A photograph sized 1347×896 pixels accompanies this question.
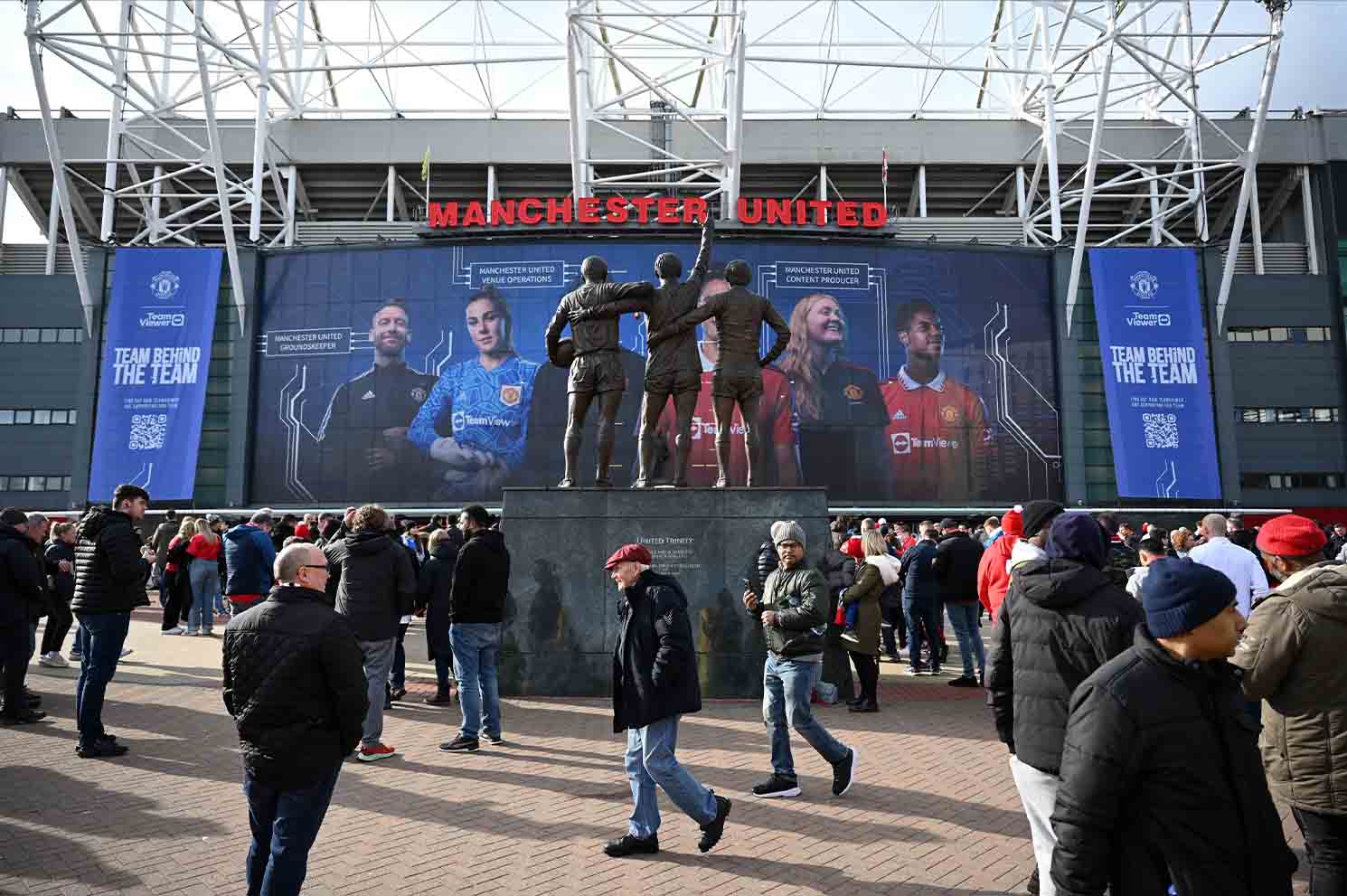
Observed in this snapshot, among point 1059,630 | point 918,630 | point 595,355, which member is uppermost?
point 595,355

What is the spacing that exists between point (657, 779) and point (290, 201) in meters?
33.9

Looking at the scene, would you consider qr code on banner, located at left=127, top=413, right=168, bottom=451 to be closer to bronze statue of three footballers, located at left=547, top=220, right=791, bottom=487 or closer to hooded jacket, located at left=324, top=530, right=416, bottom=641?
bronze statue of three footballers, located at left=547, top=220, right=791, bottom=487

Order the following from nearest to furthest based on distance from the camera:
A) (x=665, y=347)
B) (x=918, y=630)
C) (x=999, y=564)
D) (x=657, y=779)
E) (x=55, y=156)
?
1. (x=657, y=779)
2. (x=999, y=564)
3. (x=665, y=347)
4. (x=918, y=630)
5. (x=55, y=156)

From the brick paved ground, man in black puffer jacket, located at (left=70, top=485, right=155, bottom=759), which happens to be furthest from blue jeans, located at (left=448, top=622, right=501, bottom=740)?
man in black puffer jacket, located at (left=70, top=485, right=155, bottom=759)

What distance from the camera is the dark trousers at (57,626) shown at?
1035 cm

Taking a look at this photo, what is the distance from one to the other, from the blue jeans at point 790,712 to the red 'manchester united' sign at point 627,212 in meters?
24.6

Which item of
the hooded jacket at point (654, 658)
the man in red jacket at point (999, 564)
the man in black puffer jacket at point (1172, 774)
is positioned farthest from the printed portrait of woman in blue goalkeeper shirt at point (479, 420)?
the man in black puffer jacket at point (1172, 774)

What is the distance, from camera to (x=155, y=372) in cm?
2906

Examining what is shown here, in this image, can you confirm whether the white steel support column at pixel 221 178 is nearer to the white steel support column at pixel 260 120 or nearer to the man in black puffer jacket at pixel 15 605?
the white steel support column at pixel 260 120

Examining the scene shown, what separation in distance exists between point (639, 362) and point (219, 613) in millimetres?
14022

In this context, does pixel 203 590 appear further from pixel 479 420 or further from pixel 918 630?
pixel 479 420

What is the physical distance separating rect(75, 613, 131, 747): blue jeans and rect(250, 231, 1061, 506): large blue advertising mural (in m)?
20.4

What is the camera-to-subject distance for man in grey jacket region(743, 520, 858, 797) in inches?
234

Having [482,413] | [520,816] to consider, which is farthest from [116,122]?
[520,816]
